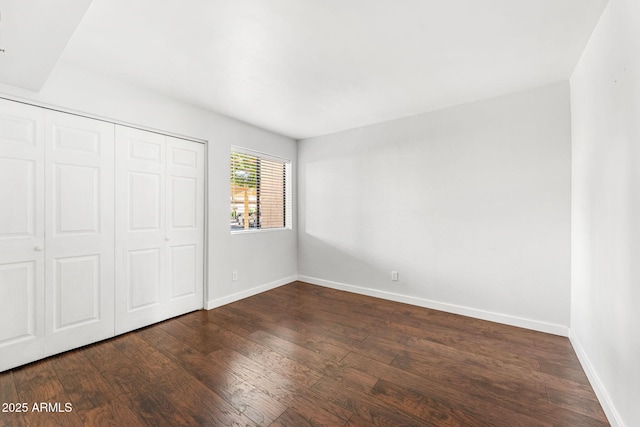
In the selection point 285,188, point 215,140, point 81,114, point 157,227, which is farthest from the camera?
point 285,188

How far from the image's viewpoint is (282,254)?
438 cm

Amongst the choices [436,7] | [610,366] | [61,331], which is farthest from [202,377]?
[436,7]

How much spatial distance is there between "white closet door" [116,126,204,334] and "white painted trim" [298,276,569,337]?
2105mm

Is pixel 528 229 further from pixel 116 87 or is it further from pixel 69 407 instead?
pixel 116 87

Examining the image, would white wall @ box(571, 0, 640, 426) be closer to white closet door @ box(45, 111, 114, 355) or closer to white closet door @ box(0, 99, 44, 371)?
white closet door @ box(45, 111, 114, 355)

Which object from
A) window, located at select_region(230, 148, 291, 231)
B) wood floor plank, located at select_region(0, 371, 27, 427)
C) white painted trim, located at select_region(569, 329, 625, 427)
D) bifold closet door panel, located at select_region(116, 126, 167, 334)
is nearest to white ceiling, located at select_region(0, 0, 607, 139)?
bifold closet door panel, located at select_region(116, 126, 167, 334)

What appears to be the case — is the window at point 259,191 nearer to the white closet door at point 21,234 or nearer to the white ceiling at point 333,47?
the white ceiling at point 333,47

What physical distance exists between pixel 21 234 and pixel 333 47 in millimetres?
2845

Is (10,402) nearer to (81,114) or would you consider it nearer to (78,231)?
(78,231)

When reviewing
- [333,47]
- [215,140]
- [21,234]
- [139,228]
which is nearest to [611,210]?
[333,47]

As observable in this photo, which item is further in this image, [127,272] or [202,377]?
[127,272]

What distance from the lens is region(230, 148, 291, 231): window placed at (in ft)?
12.2

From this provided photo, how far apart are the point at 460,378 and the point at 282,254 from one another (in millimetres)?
3016

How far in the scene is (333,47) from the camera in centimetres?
200
